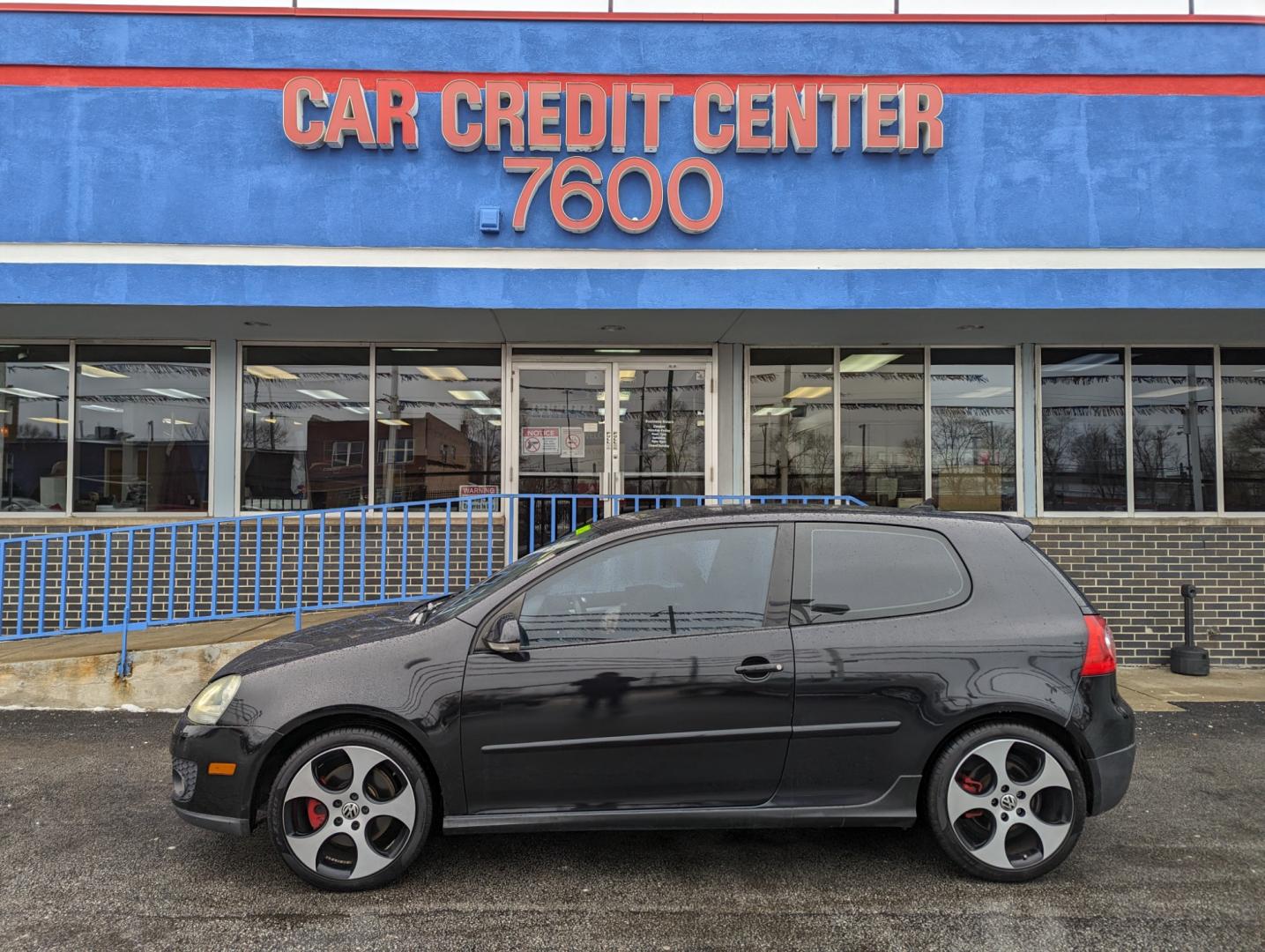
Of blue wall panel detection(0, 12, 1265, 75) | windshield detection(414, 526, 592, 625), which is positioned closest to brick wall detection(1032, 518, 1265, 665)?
blue wall panel detection(0, 12, 1265, 75)

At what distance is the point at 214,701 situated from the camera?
3.71 m

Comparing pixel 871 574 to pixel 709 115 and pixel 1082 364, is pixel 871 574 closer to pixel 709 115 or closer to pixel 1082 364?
pixel 709 115

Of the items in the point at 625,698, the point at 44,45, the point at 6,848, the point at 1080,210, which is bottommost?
the point at 6,848

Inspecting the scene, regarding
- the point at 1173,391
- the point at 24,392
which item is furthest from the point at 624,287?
the point at 24,392

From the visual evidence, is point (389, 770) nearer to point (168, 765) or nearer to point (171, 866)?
point (171, 866)

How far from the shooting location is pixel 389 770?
141 inches

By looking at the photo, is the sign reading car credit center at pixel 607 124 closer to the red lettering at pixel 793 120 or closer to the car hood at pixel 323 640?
the red lettering at pixel 793 120

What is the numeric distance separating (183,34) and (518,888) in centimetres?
797

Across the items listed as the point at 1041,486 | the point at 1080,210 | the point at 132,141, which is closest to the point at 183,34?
the point at 132,141

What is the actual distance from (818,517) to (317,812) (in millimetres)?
2491

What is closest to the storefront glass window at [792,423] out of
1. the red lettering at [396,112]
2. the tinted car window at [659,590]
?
the red lettering at [396,112]

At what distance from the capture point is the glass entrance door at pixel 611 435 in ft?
29.3

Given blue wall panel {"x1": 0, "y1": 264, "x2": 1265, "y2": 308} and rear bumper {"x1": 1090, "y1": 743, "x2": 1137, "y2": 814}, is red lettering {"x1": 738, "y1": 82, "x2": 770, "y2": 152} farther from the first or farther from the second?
rear bumper {"x1": 1090, "y1": 743, "x2": 1137, "y2": 814}

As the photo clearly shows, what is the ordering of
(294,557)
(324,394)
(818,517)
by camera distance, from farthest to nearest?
(324,394), (294,557), (818,517)
